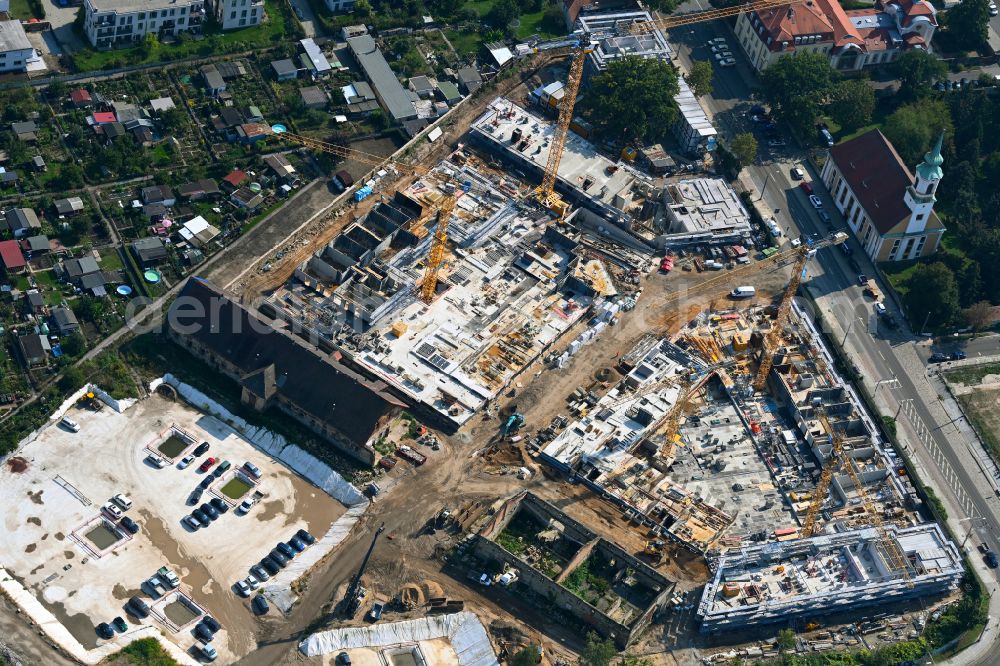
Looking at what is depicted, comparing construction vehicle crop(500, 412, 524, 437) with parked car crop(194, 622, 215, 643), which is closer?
parked car crop(194, 622, 215, 643)

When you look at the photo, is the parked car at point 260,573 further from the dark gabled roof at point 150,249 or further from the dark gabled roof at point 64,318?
the dark gabled roof at point 150,249

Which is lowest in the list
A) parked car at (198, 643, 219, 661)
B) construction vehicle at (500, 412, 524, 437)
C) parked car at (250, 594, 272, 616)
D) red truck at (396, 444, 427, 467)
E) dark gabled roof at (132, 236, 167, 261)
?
parked car at (198, 643, 219, 661)

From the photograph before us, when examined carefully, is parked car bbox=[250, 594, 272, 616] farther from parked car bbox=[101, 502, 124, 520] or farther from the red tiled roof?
the red tiled roof

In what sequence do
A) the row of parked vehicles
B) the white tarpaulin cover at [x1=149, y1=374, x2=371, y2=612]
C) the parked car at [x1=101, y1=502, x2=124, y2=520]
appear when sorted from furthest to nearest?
the parked car at [x1=101, y1=502, x2=124, y2=520] → the white tarpaulin cover at [x1=149, y1=374, x2=371, y2=612] → the row of parked vehicles

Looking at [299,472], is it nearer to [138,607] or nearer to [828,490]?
[138,607]

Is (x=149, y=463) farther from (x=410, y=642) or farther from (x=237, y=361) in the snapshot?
(x=410, y=642)

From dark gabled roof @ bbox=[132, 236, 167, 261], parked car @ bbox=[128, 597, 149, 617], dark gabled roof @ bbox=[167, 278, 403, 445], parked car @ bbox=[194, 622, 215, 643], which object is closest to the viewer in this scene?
parked car @ bbox=[194, 622, 215, 643]

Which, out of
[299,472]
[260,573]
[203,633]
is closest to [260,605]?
[260,573]

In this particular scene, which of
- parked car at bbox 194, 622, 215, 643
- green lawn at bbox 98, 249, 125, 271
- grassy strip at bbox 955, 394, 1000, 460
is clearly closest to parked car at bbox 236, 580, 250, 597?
parked car at bbox 194, 622, 215, 643
